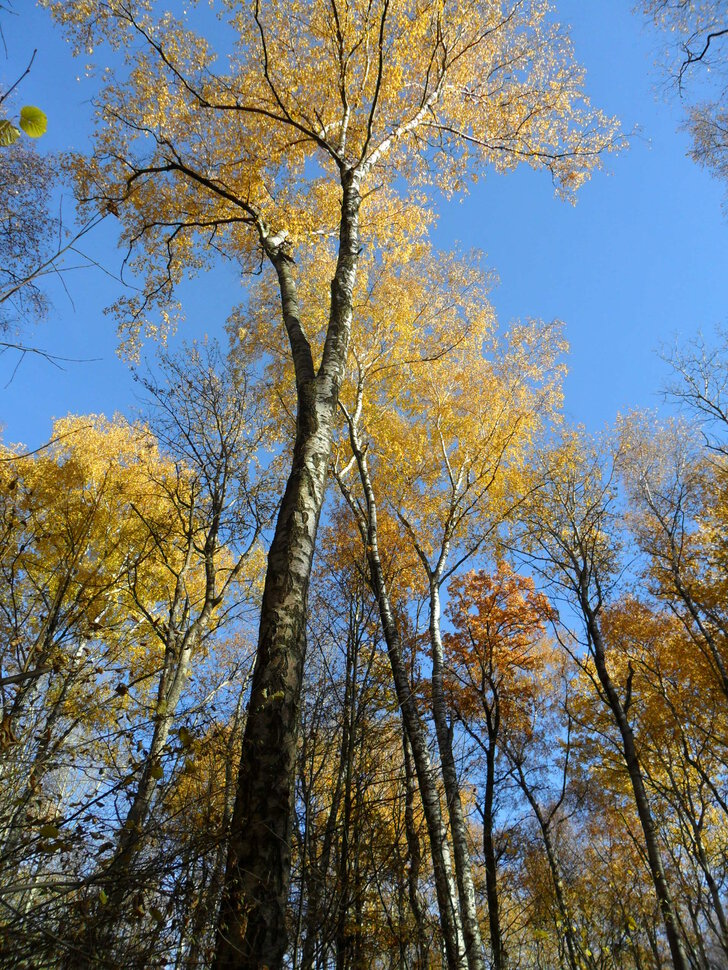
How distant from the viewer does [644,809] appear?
23.4 feet

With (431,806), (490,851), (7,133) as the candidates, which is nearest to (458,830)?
(431,806)

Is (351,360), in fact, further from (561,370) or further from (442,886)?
(442,886)

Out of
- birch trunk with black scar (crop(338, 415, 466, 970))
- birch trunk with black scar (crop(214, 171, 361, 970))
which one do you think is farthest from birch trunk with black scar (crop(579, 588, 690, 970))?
birch trunk with black scar (crop(214, 171, 361, 970))

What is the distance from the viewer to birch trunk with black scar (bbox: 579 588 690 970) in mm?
6336

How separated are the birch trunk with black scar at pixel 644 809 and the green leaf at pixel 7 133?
8320mm

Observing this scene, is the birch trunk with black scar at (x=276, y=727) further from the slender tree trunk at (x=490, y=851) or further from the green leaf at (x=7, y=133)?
the slender tree trunk at (x=490, y=851)

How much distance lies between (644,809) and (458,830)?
3.56m

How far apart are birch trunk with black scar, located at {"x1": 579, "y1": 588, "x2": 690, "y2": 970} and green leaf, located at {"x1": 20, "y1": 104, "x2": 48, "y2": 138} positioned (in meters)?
8.30

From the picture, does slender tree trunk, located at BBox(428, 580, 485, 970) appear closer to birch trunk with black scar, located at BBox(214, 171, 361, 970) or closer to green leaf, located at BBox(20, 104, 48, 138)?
birch trunk with black scar, located at BBox(214, 171, 361, 970)

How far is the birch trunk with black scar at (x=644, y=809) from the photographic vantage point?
6.34m

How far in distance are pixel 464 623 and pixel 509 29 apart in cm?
1100

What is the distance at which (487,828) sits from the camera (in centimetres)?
804

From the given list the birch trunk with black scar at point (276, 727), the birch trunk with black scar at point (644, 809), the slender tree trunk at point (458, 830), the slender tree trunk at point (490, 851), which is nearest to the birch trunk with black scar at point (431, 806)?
the slender tree trunk at point (458, 830)

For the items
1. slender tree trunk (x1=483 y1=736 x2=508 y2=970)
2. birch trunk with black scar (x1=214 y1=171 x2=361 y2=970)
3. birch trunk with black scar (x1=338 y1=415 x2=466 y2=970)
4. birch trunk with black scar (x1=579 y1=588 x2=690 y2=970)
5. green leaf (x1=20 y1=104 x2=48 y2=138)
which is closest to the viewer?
green leaf (x1=20 y1=104 x2=48 y2=138)
